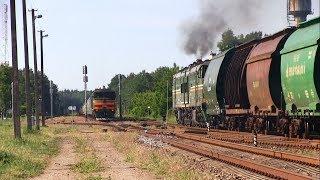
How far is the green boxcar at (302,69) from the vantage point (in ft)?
65.4

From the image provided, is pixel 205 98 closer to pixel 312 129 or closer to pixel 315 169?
pixel 312 129

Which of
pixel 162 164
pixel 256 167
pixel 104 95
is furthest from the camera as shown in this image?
pixel 104 95

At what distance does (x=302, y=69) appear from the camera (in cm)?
2081

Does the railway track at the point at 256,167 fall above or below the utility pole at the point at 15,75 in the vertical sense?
below

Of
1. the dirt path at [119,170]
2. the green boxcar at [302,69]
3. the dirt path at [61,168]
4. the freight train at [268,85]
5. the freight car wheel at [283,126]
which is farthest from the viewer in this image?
the freight car wheel at [283,126]

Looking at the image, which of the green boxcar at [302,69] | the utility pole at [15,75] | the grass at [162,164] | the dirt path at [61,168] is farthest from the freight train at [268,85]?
the utility pole at [15,75]

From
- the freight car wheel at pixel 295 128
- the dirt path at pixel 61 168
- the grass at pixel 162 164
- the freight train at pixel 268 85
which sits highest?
the freight train at pixel 268 85

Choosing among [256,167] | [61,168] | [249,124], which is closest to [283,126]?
[249,124]

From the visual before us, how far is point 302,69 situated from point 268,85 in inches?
151

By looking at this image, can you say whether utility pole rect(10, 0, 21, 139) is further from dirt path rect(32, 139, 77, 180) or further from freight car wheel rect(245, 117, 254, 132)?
freight car wheel rect(245, 117, 254, 132)

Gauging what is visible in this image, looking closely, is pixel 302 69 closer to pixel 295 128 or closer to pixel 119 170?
pixel 295 128

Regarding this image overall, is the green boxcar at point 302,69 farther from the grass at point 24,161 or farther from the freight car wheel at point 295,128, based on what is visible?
the grass at point 24,161

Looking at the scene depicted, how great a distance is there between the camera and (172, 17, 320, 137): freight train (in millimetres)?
20578

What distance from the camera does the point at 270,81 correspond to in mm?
24578
